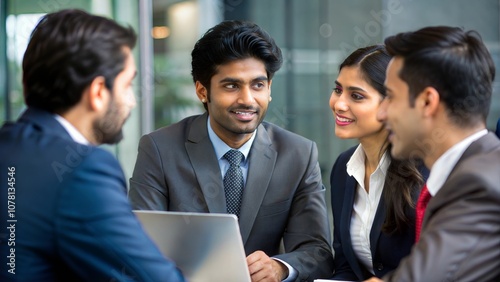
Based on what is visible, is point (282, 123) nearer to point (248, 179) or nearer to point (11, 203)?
point (248, 179)

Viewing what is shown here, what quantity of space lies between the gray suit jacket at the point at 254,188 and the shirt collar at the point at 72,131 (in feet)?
3.22

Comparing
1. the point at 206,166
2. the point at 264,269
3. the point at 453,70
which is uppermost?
the point at 453,70

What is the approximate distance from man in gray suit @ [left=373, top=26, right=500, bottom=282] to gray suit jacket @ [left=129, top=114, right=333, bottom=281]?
0.85m

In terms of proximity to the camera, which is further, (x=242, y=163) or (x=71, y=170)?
(x=242, y=163)

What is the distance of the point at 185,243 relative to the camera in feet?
6.64

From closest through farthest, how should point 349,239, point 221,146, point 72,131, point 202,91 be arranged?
1. point 72,131
2. point 349,239
3. point 221,146
4. point 202,91

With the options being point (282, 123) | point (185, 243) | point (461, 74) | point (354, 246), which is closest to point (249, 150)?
point (354, 246)

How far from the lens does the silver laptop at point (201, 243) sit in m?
1.93

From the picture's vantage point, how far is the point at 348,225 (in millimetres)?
2500

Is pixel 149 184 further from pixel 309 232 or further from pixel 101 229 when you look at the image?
pixel 101 229

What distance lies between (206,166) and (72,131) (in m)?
1.05

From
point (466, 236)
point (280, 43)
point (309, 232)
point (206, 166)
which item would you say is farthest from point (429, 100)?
point (280, 43)

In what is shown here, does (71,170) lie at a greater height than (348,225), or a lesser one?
greater

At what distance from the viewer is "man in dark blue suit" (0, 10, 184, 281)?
152 centimetres
